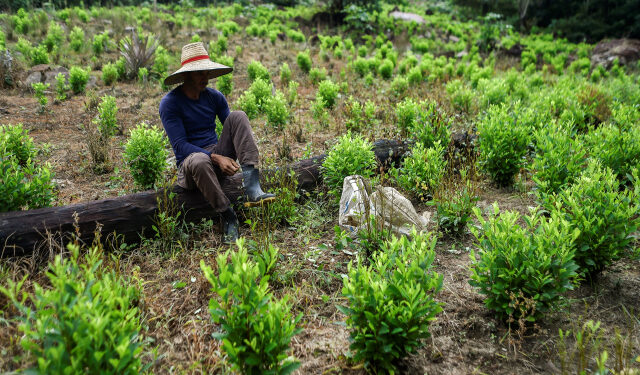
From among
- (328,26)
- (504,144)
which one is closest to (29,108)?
(504,144)

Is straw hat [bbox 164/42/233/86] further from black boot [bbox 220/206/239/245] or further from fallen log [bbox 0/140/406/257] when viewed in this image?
black boot [bbox 220/206/239/245]

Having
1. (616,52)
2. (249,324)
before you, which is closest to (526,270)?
(249,324)

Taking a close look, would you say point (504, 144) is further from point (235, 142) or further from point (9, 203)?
point (9, 203)

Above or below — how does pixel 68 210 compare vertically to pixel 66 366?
below

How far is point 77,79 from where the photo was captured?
6.98m

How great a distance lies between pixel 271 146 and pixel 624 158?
4123mm

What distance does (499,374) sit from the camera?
2.05 meters

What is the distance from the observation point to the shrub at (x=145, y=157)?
3689 mm

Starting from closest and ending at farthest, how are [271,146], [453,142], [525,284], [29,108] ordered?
[525,284] → [453,142] → [271,146] → [29,108]

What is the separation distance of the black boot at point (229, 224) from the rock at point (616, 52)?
1499cm

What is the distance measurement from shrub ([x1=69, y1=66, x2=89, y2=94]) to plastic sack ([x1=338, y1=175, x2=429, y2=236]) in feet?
20.4

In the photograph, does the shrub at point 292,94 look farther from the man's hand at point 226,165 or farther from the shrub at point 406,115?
the man's hand at point 226,165

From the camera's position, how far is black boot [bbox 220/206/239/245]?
323 cm

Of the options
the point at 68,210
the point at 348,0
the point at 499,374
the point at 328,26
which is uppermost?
the point at 348,0
